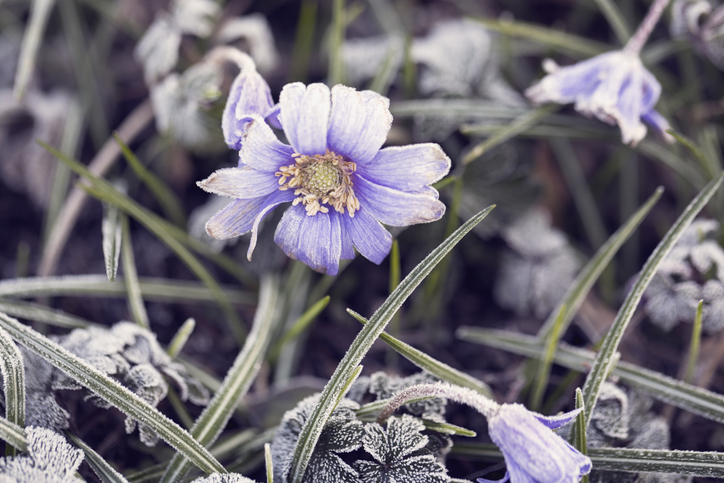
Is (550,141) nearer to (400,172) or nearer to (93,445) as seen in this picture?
(400,172)

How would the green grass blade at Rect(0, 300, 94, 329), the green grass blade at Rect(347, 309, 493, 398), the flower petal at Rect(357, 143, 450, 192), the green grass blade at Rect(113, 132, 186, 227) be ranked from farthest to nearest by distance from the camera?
the green grass blade at Rect(113, 132, 186, 227) < the green grass blade at Rect(0, 300, 94, 329) < the green grass blade at Rect(347, 309, 493, 398) < the flower petal at Rect(357, 143, 450, 192)

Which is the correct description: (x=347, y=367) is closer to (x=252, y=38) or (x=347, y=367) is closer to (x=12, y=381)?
(x=12, y=381)

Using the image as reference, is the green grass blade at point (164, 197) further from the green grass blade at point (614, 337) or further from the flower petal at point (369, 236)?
the green grass blade at point (614, 337)

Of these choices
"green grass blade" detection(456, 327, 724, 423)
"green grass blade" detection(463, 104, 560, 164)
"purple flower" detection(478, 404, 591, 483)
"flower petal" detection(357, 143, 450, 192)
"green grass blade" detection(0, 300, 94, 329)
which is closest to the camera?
"purple flower" detection(478, 404, 591, 483)

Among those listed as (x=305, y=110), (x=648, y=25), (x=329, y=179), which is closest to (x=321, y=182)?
(x=329, y=179)

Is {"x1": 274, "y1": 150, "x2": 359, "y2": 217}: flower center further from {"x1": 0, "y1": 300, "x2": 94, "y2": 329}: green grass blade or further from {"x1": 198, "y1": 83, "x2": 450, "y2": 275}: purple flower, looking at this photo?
{"x1": 0, "y1": 300, "x2": 94, "y2": 329}: green grass blade

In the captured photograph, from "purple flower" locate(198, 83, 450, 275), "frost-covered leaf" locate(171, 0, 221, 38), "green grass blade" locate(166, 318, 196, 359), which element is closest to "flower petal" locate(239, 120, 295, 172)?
"purple flower" locate(198, 83, 450, 275)

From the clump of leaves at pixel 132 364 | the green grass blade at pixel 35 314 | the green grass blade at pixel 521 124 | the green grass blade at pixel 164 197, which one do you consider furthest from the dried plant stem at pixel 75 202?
the green grass blade at pixel 521 124
